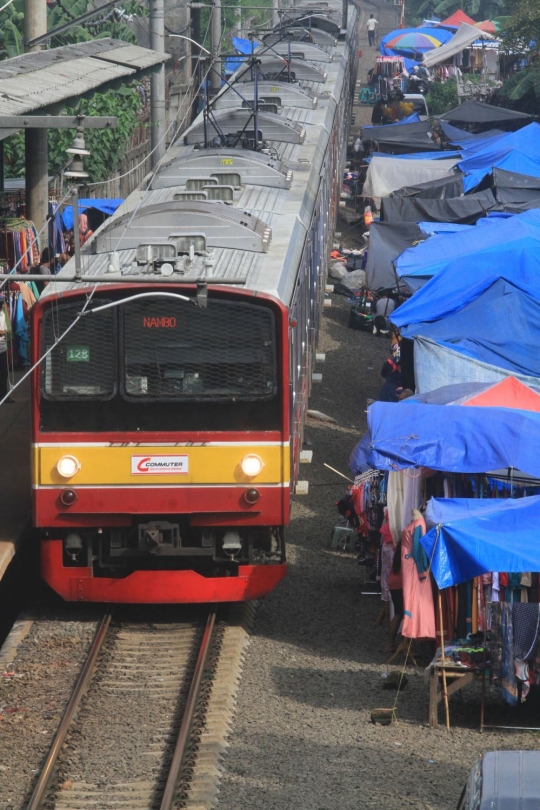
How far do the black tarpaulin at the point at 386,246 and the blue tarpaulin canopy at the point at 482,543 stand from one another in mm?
11692

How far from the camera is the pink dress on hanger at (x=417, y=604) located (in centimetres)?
843

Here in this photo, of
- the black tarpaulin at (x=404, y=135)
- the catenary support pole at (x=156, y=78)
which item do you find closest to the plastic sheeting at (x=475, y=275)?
the catenary support pole at (x=156, y=78)

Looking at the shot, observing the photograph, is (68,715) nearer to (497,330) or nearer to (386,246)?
(497,330)

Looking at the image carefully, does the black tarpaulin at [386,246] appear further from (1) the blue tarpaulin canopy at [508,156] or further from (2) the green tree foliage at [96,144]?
(2) the green tree foliage at [96,144]

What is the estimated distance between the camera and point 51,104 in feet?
37.5

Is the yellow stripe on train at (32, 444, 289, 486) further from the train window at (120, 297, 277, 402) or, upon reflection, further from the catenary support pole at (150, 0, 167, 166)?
the catenary support pole at (150, 0, 167, 166)

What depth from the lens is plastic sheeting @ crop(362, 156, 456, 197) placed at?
84.3 feet


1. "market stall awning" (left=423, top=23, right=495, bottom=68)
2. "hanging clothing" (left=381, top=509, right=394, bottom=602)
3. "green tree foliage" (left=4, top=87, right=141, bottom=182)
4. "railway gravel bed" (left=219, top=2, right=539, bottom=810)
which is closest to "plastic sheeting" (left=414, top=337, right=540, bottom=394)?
"railway gravel bed" (left=219, top=2, right=539, bottom=810)

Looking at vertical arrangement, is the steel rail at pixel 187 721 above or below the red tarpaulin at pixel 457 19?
above

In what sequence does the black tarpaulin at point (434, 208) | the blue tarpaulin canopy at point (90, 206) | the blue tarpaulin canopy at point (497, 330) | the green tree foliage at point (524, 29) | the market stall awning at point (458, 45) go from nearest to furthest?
the blue tarpaulin canopy at point (497, 330)
the blue tarpaulin canopy at point (90, 206)
the black tarpaulin at point (434, 208)
the green tree foliage at point (524, 29)
the market stall awning at point (458, 45)

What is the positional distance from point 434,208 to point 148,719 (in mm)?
14380

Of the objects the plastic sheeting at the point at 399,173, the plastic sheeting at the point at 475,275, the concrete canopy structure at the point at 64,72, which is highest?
the concrete canopy structure at the point at 64,72

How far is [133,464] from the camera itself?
8.77 meters

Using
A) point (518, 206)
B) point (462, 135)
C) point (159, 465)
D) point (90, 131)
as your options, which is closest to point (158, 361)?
point (159, 465)
